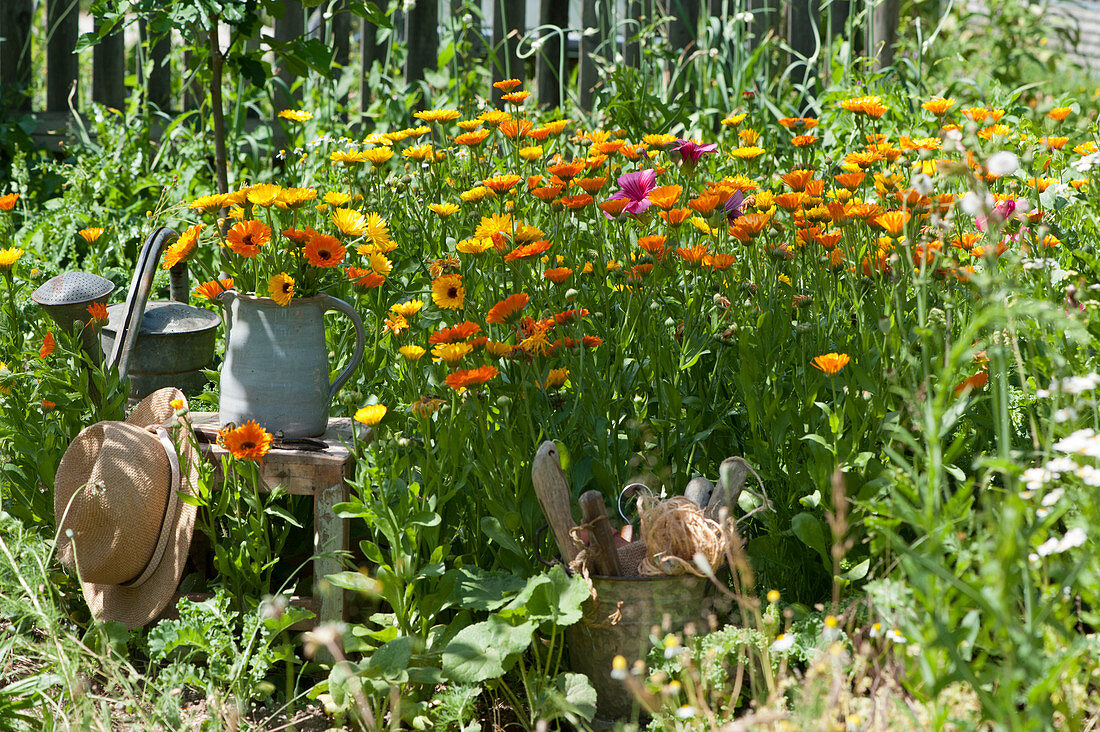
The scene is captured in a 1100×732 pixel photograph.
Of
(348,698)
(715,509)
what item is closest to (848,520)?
(715,509)

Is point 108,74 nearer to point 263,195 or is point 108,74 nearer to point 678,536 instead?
point 263,195

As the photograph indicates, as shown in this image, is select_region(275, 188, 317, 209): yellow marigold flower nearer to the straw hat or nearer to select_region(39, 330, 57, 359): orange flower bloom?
the straw hat

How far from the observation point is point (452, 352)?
1910 mm

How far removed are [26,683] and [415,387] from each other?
83 centimetres

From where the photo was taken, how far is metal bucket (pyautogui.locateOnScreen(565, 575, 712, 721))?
185cm

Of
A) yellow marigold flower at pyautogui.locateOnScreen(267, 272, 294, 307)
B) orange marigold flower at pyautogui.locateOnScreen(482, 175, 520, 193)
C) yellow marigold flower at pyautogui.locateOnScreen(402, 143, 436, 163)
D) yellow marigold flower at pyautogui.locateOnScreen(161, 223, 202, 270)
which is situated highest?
yellow marigold flower at pyautogui.locateOnScreen(402, 143, 436, 163)

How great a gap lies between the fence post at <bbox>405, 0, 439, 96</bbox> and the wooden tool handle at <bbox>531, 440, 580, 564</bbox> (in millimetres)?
3195

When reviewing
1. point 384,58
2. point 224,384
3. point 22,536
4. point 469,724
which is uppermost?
point 384,58

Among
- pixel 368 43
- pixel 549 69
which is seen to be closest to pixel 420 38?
pixel 368 43

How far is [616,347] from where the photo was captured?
7.29 feet

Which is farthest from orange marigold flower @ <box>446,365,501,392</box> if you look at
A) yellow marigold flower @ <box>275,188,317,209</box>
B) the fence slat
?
the fence slat

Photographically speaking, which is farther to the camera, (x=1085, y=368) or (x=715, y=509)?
(x=715, y=509)

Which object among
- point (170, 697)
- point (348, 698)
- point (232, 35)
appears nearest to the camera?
point (170, 697)

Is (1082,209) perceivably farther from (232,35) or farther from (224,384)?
(232,35)
